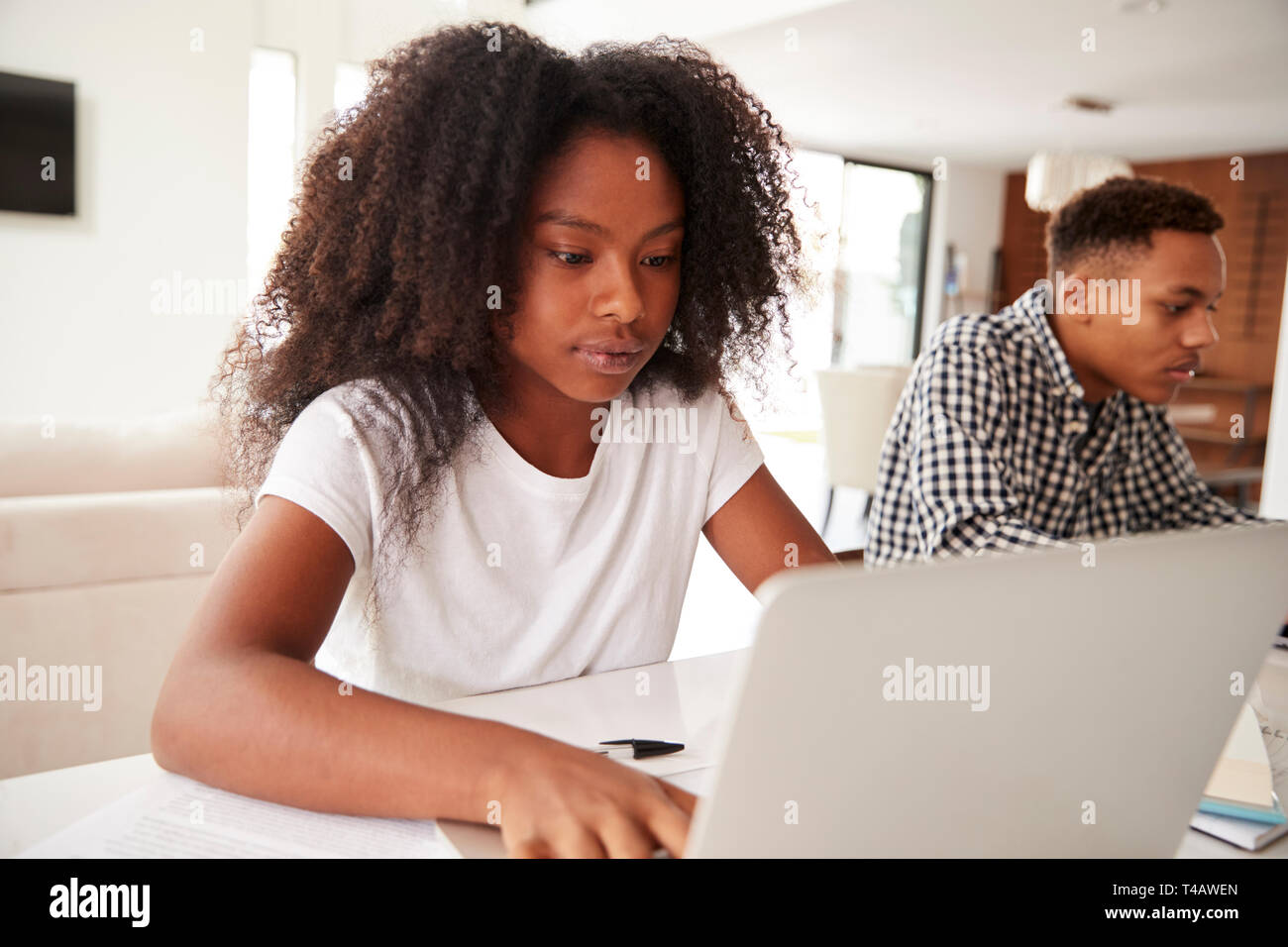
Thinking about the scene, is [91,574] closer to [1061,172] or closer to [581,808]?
[581,808]

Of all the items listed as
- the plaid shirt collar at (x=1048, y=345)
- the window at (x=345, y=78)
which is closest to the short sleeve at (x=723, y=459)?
the plaid shirt collar at (x=1048, y=345)

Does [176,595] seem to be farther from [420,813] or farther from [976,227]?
[976,227]

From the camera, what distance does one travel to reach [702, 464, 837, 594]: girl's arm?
125cm

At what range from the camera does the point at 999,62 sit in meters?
5.82

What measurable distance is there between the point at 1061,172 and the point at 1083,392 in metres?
5.44

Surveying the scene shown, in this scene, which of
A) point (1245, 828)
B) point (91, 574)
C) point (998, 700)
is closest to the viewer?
point (998, 700)

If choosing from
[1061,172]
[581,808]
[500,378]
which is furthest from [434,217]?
[1061,172]

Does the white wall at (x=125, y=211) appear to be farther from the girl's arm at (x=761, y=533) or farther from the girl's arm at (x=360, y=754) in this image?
the girl's arm at (x=360, y=754)

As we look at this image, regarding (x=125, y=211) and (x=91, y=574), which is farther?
(x=125, y=211)

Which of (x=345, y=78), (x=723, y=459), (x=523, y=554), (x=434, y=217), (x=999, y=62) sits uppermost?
(x=999, y=62)

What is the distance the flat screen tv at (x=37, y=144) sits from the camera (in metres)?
4.33

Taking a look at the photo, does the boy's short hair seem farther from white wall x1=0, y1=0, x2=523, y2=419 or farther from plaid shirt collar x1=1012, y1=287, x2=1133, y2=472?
white wall x1=0, y1=0, x2=523, y2=419

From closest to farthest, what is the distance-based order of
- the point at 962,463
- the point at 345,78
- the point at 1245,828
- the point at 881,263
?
the point at 1245,828 < the point at 962,463 < the point at 345,78 < the point at 881,263
